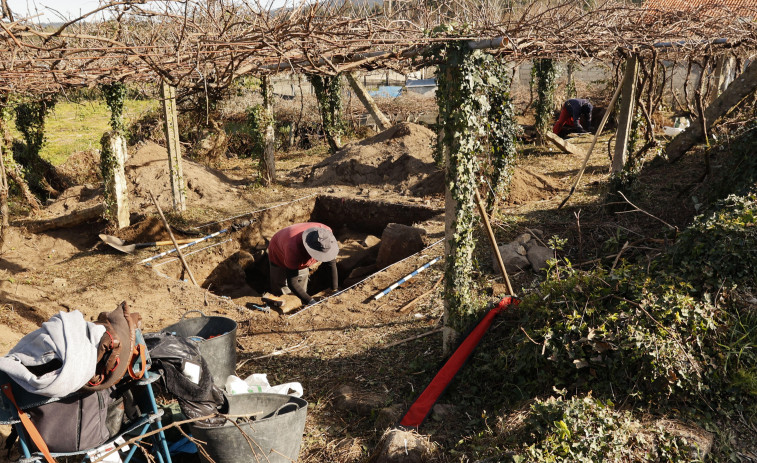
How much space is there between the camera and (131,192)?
11.4 m

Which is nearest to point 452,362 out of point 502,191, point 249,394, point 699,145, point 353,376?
point 353,376

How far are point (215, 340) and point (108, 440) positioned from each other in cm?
138

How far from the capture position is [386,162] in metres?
12.7

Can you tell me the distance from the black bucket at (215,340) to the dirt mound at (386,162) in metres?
6.91

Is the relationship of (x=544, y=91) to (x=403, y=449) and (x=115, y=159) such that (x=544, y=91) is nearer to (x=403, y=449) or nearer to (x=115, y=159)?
(x=115, y=159)

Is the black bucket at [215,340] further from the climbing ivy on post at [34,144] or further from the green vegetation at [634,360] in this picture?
the climbing ivy on post at [34,144]

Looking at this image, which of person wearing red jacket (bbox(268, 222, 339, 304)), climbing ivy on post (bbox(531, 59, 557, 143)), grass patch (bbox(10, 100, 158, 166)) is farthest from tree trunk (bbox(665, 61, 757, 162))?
grass patch (bbox(10, 100, 158, 166))

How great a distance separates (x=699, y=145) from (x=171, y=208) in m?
10.6

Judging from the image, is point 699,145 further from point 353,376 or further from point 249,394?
point 249,394

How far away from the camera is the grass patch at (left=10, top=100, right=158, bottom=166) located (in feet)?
53.9

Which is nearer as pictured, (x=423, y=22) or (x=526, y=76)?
(x=423, y=22)

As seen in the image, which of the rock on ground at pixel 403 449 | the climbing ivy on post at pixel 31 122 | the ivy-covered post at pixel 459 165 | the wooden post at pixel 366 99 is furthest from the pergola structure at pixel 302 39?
the wooden post at pixel 366 99

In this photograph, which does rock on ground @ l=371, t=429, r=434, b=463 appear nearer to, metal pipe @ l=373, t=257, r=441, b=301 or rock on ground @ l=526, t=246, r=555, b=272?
metal pipe @ l=373, t=257, r=441, b=301

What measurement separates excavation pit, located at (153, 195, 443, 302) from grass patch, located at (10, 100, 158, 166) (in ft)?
20.8
